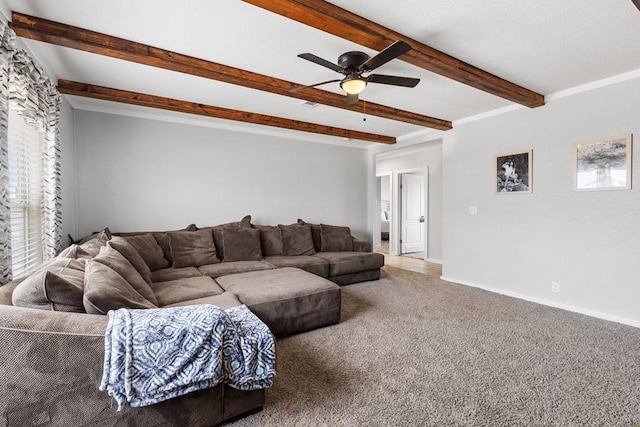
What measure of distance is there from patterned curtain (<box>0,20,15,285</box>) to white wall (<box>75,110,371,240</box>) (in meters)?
2.28

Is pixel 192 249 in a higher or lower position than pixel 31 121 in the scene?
lower

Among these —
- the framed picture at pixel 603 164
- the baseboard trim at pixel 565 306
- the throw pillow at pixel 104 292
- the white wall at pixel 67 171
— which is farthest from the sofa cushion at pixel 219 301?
the framed picture at pixel 603 164

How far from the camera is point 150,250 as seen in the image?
354 cm

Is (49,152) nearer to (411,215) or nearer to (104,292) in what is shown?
(104,292)

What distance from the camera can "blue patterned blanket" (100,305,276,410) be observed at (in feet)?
4.18

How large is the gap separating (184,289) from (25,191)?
150 centimetres

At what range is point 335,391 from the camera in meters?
1.92

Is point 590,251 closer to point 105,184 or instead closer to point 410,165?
point 410,165

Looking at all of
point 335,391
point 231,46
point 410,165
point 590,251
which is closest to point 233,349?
point 335,391

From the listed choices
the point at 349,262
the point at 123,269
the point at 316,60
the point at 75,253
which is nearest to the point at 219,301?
the point at 123,269

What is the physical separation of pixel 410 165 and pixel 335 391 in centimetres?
607

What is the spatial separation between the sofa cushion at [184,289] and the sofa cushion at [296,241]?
5.56 ft

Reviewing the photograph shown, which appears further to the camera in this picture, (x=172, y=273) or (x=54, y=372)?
(x=172, y=273)

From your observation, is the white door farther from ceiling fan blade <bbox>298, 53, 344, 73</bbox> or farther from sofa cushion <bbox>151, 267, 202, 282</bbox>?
ceiling fan blade <bbox>298, 53, 344, 73</bbox>
